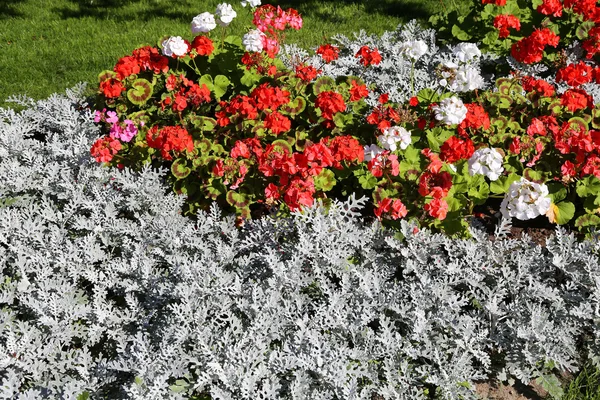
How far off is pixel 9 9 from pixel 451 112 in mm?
5607

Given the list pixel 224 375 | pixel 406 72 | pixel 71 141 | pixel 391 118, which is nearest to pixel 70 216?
pixel 71 141

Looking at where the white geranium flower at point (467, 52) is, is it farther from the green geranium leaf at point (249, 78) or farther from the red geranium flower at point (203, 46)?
the red geranium flower at point (203, 46)

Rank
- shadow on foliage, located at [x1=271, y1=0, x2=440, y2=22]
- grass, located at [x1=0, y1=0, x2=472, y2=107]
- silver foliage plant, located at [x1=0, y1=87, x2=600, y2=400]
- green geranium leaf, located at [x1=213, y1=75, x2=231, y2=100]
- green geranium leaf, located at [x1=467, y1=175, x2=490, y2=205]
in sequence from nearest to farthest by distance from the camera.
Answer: silver foliage plant, located at [x1=0, y1=87, x2=600, y2=400]
green geranium leaf, located at [x1=467, y1=175, x2=490, y2=205]
green geranium leaf, located at [x1=213, y1=75, x2=231, y2=100]
grass, located at [x1=0, y1=0, x2=472, y2=107]
shadow on foliage, located at [x1=271, y1=0, x2=440, y2=22]

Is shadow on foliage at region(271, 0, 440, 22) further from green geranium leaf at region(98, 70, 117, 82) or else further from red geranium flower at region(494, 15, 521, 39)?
green geranium leaf at region(98, 70, 117, 82)

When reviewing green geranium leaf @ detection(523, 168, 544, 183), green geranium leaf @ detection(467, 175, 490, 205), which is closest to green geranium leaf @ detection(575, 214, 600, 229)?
green geranium leaf @ detection(523, 168, 544, 183)

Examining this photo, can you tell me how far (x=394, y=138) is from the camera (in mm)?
3152

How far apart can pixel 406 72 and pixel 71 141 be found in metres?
2.40

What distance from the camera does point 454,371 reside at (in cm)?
267

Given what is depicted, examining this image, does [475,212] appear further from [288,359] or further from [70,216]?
[70,216]

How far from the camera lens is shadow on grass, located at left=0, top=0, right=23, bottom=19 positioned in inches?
267

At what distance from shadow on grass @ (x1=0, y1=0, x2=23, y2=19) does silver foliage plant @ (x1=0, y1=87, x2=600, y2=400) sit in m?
4.03

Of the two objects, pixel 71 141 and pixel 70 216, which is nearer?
pixel 70 216

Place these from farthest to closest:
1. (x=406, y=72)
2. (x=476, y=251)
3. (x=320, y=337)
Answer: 1. (x=406, y=72)
2. (x=476, y=251)
3. (x=320, y=337)

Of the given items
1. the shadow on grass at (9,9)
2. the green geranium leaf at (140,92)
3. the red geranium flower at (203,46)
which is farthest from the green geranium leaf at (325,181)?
the shadow on grass at (9,9)
